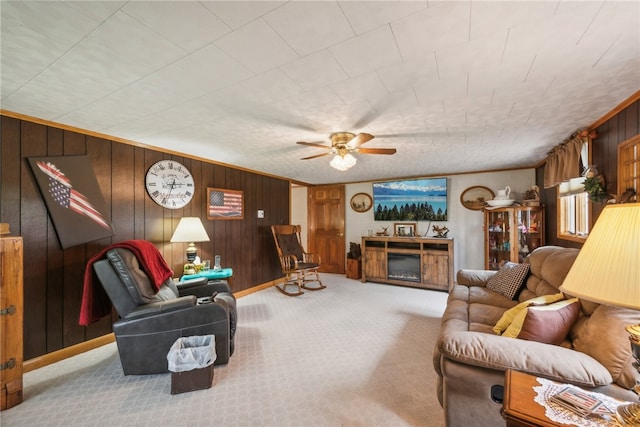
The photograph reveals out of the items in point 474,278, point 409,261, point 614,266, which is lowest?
point 409,261

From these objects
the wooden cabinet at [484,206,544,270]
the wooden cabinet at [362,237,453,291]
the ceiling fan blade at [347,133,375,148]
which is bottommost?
the wooden cabinet at [362,237,453,291]

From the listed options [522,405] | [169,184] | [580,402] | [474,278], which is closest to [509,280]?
[474,278]

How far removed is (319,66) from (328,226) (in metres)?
5.02

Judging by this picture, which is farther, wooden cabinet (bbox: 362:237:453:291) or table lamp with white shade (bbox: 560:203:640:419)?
wooden cabinet (bbox: 362:237:453:291)

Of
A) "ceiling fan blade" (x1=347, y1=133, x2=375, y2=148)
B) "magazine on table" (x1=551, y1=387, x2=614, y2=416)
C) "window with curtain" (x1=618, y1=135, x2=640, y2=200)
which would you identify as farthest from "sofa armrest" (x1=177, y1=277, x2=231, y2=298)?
"window with curtain" (x1=618, y1=135, x2=640, y2=200)

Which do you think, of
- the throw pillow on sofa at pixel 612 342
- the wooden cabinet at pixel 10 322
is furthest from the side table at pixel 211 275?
the throw pillow on sofa at pixel 612 342

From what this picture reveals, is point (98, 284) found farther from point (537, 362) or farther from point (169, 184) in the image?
point (537, 362)

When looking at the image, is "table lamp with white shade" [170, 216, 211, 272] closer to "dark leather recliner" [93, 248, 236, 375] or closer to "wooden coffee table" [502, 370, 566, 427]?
"dark leather recliner" [93, 248, 236, 375]

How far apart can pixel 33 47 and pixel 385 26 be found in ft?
5.95

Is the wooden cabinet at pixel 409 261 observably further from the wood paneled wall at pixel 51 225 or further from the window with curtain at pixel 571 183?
the wood paneled wall at pixel 51 225

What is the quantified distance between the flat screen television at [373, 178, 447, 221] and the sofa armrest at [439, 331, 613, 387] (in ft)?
13.2

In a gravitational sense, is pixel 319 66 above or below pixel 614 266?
above

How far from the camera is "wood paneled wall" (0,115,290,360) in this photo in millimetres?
2205

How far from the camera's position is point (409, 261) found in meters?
5.03
